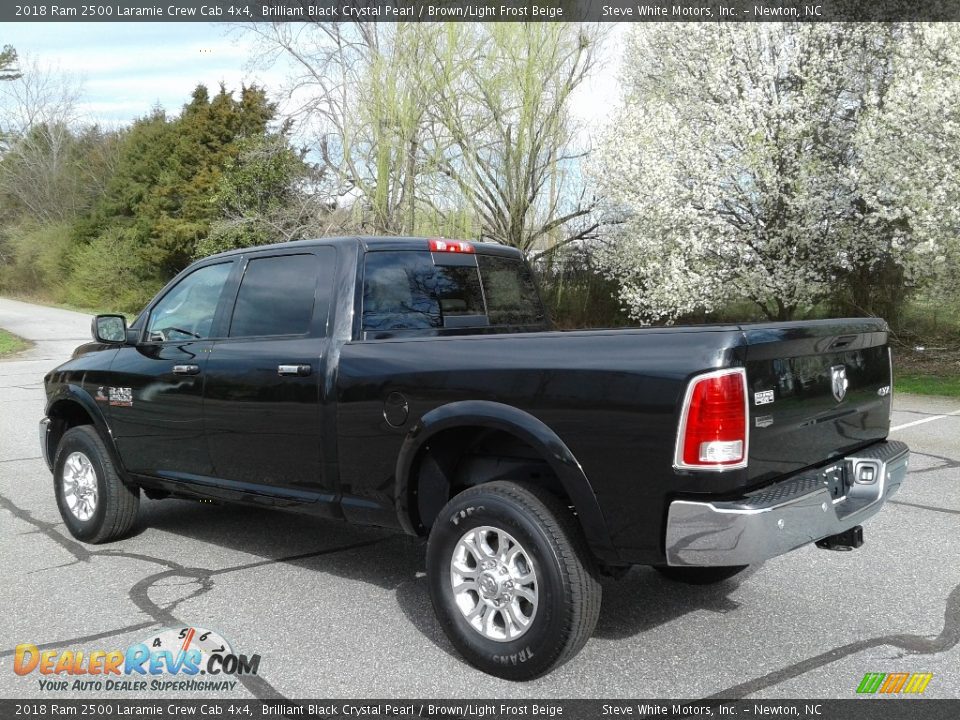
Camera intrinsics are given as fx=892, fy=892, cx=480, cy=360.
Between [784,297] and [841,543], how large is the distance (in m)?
15.5

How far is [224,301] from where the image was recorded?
5312 mm

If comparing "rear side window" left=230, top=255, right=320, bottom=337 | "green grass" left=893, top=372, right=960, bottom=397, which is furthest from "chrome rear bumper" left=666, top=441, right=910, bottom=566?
"green grass" left=893, top=372, right=960, bottom=397

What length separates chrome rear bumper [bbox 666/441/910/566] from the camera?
10.6 feet

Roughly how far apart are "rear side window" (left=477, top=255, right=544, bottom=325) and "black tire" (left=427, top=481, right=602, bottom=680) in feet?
5.41

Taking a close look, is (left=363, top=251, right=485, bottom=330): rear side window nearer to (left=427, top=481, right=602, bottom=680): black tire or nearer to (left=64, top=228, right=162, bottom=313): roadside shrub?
(left=427, top=481, right=602, bottom=680): black tire

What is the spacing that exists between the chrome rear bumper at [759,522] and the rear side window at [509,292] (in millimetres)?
2135

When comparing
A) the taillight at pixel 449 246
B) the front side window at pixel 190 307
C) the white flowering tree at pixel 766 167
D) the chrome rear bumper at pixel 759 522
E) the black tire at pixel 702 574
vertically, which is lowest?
the black tire at pixel 702 574

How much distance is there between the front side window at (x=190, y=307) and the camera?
541 centimetres

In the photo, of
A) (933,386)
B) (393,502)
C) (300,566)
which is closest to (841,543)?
(393,502)

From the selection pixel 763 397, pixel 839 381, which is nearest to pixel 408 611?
pixel 763 397

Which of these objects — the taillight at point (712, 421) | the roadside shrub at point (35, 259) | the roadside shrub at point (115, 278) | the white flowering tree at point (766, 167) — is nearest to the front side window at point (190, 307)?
the taillight at point (712, 421)

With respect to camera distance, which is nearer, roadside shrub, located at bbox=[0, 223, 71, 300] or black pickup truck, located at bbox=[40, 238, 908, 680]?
black pickup truck, located at bbox=[40, 238, 908, 680]

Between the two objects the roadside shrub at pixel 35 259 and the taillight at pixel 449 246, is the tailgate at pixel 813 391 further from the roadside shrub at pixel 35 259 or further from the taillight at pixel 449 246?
the roadside shrub at pixel 35 259

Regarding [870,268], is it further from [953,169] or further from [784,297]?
[953,169]
